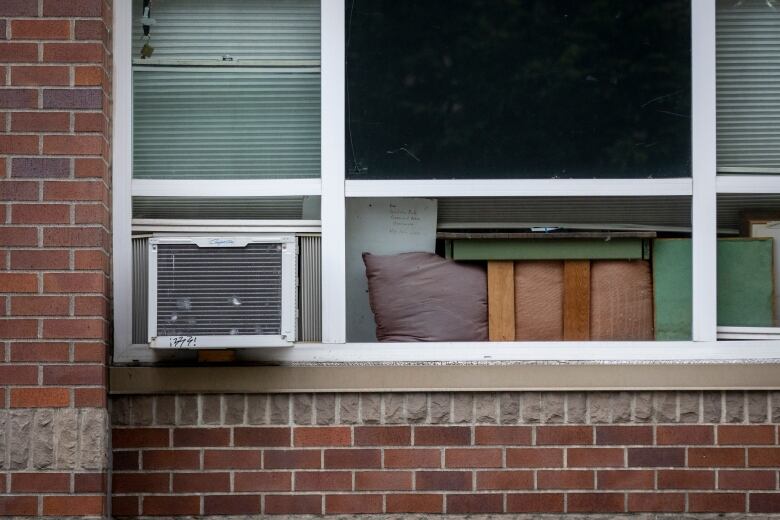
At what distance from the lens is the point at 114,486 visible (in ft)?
16.2

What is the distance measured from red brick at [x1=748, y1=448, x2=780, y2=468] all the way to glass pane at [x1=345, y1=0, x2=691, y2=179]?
1.28m

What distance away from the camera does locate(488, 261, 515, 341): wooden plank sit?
5113 millimetres

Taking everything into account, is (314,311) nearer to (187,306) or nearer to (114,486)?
(187,306)

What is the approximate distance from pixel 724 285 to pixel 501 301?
1.04 m

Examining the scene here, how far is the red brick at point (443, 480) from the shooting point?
4934 mm

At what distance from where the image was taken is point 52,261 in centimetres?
479

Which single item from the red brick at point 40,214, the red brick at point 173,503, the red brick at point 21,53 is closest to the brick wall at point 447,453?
the red brick at point 173,503

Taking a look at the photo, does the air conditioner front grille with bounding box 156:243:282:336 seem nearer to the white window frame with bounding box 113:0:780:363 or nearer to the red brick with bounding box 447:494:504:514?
the white window frame with bounding box 113:0:780:363

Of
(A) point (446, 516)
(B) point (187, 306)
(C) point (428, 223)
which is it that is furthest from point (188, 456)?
(C) point (428, 223)

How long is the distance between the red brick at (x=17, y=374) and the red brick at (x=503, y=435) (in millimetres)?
1945

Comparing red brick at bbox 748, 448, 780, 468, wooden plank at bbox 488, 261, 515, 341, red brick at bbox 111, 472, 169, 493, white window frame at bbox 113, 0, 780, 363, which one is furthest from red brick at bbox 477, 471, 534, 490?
red brick at bbox 111, 472, 169, 493

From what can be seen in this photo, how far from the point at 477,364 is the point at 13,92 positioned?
2351 millimetres

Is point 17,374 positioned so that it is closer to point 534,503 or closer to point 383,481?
point 383,481

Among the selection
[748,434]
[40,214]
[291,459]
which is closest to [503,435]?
[291,459]
